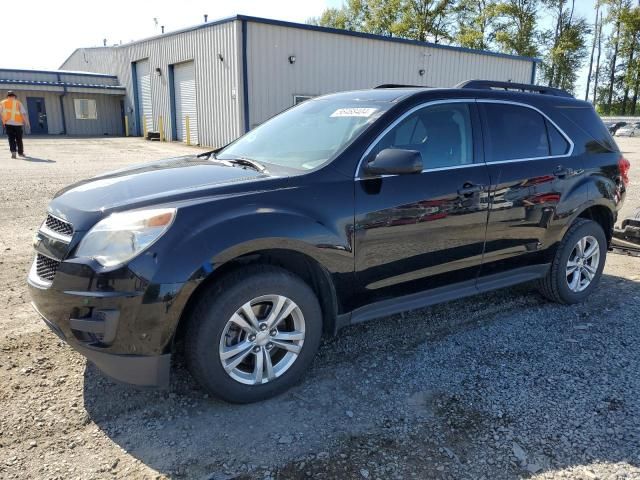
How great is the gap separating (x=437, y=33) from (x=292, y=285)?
46286mm

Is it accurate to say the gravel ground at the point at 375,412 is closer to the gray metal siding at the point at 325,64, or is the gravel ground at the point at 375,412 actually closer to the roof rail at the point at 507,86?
the roof rail at the point at 507,86

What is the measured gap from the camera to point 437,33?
44.3 meters

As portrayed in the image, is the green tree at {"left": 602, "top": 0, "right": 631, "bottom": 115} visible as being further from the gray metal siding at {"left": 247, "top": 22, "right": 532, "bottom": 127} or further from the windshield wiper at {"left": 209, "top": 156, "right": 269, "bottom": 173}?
the windshield wiper at {"left": 209, "top": 156, "right": 269, "bottom": 173}

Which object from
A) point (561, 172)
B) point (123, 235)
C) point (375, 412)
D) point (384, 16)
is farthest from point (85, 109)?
point (375, 412)

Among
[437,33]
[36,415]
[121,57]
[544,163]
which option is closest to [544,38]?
[437,33]

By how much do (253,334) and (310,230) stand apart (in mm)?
676

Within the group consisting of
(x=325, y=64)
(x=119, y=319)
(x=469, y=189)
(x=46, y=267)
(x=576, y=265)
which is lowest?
(x=576, y=265)

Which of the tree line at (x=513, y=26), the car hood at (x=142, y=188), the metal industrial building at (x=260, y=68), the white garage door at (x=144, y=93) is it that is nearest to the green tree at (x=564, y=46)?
the tree line at (x=513, y=26)

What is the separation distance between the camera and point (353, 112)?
3.65m

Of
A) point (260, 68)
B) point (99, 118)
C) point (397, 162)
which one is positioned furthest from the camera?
point (99, 118)

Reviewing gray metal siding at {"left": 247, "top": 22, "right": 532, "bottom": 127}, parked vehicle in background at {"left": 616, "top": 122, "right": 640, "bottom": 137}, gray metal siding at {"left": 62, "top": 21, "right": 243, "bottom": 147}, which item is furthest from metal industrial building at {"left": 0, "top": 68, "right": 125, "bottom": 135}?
parked vehicle in background at {"left": 616, "top": 122, "right": 640, "bottom": 137}

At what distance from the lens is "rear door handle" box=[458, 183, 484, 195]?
143 inches

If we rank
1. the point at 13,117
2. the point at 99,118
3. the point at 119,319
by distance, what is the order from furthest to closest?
1. the point at 99,118
2. the point at 13,117
3. the point at 119,319

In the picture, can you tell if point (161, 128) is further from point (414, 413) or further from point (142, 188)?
point (414, 413)
